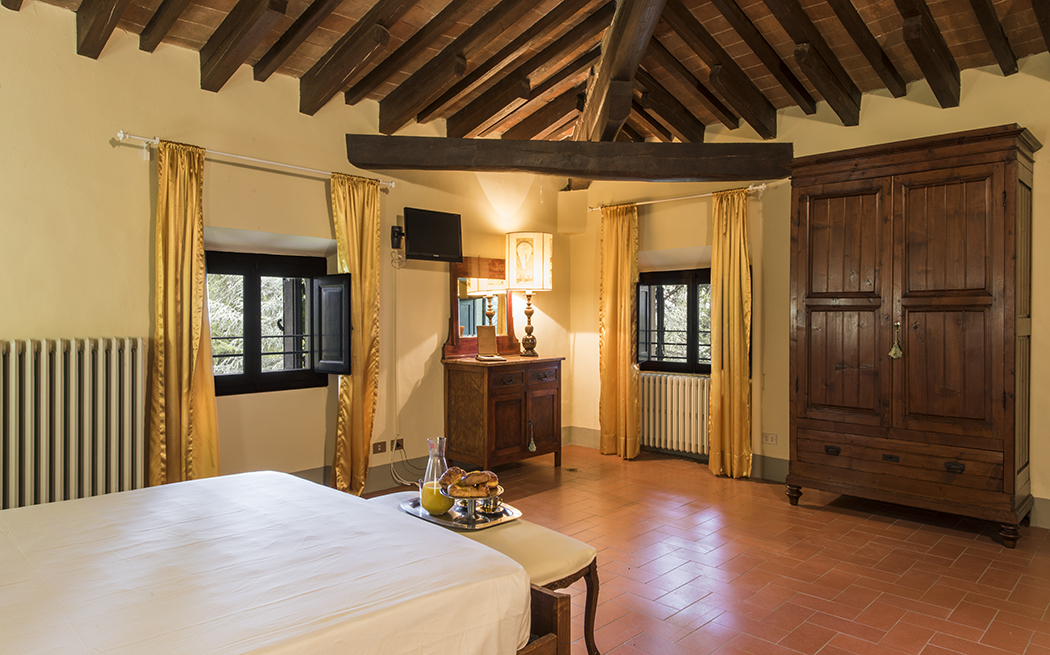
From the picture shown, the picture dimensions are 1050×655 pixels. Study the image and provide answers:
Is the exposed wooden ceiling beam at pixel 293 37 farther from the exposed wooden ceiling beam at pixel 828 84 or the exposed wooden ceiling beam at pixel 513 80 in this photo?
the exposed wooden ceiling beam at pixel 828 84

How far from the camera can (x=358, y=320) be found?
15.1 feet

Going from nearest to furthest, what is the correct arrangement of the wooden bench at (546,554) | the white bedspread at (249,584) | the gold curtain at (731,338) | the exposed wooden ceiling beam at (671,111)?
the white bedspread at (249,584), the wooden bench at (546,554), the exposed wooden ceiling beam at (671,111), the gold curtain at (731,338)

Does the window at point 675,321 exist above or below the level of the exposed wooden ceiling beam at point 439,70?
below

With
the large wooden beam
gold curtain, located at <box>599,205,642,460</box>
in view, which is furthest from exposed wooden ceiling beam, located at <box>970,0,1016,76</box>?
gold curtain, located at <box>599,205,642,460</box>

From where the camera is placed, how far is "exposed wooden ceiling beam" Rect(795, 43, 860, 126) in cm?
415

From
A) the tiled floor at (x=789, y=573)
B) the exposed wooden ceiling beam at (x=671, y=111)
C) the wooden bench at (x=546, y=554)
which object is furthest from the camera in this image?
the exposed wooden ceiling beam at (x=671, y=111)

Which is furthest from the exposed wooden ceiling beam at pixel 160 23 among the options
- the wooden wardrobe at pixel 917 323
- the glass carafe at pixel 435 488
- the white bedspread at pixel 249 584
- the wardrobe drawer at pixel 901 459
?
the wardrobe drawer at pixel 901 459

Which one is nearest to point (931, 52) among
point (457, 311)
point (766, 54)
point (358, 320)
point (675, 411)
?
point (766, 54)

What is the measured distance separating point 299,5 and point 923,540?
4720 millimetres

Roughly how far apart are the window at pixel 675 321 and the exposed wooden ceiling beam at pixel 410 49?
3.19 metres

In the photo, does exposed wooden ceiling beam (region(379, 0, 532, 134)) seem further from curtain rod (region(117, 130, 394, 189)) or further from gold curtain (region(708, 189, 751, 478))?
gold curtain (region(708, 189, 751, 478))

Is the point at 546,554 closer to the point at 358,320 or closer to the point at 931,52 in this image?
the point at 358,320

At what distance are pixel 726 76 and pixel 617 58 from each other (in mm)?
1289

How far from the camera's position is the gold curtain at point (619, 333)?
6.05m
